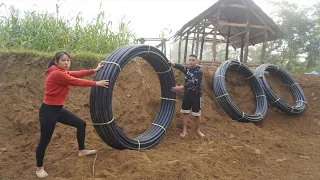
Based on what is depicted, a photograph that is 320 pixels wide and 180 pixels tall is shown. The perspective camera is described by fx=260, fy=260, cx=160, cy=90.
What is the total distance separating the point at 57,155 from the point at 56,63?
1485mm

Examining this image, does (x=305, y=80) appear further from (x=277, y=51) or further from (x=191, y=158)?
(x=277, y=51)

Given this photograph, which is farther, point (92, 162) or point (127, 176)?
point (92, 162)

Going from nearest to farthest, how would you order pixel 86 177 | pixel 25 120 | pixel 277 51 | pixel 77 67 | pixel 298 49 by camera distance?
pixel 86 177, pixel 25 120, pixel 77 67, pixel 298 49, pixel 277 51

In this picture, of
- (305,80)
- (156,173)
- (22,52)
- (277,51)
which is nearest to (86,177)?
(156,173)

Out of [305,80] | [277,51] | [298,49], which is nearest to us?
[305,80]

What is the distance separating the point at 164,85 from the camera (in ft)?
17.1

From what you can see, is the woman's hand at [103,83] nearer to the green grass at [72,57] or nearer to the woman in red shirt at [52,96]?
the woman in red shirt at [52,96]

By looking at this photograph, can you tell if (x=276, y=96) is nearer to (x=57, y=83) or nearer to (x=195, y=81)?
(x=195, y=81)

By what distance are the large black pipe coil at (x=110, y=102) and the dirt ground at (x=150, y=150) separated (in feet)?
0.69

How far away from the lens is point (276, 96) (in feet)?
23.5

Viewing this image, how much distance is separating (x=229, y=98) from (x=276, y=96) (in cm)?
184

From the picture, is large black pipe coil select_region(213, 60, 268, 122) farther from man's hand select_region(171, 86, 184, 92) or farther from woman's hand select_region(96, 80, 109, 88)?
woman's hand select_region(96, 80, 109, 88)

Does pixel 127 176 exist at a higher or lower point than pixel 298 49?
lower

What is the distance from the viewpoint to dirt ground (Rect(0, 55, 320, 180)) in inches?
132
